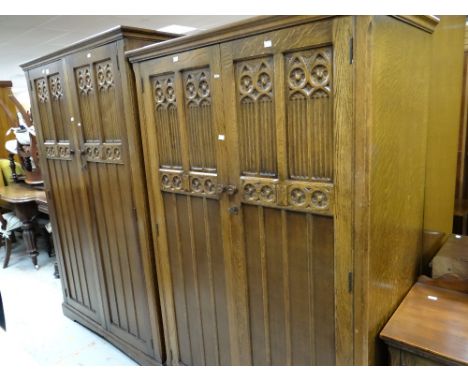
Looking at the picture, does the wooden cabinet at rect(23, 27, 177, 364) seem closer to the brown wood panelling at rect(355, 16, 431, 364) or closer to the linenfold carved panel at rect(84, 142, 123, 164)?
the linenfold carved panel at rect(84, 142, 123, 164)

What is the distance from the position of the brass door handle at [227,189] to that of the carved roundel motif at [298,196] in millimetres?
265

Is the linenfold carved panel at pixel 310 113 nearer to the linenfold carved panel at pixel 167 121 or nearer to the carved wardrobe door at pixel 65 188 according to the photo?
the linenfold carved panel at pixel 167 121

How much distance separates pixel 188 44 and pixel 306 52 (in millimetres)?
533

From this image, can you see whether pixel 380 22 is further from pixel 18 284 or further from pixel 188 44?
pixel 18 284

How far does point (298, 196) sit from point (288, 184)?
0.18 feet

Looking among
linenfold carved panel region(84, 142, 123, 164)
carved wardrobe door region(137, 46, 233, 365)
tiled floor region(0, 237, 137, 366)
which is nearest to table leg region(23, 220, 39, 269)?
tiled floor region(0, 237, 137, 366)

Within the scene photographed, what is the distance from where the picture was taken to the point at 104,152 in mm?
2129

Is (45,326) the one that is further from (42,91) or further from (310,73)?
(310,73)

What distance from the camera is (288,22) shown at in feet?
3.93

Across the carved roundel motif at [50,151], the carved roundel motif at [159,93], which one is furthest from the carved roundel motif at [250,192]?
the carved roundel motif at [50,151]

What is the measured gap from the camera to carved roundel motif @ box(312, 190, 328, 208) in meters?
1.25

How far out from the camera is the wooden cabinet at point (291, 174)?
3.86ft

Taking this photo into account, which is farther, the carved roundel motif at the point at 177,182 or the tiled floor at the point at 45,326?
the tiled floor at the point at 45,326
